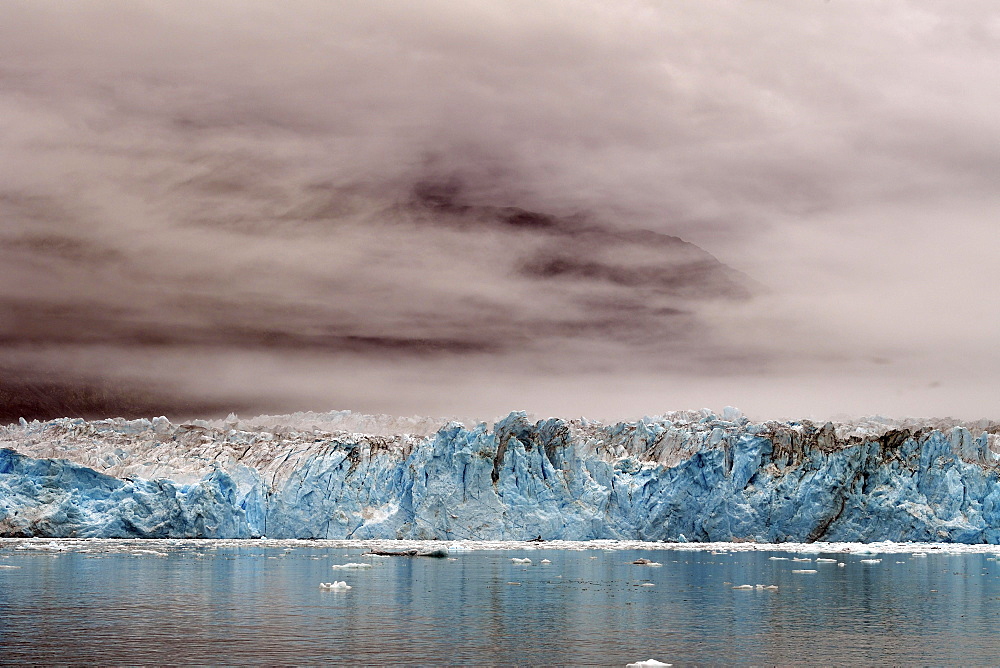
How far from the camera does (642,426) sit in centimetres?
8094

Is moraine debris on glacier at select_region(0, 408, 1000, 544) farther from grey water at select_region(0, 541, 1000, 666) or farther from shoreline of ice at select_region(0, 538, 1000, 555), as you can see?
grey water at select_region(0, 541, 1000, 666)

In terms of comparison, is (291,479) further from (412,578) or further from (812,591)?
(812,591)

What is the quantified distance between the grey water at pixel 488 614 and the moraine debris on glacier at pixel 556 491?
2592 centimetres

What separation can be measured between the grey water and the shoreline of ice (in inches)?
657

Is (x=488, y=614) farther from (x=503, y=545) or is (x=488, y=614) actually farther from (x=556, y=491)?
(x=556, y=491)

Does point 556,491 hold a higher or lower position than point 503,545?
higher

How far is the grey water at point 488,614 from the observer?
18.2m

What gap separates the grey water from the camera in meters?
18.2

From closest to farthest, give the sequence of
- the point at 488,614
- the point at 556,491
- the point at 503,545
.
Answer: the point at 488,614, the point at 503,545, the point at 556,491

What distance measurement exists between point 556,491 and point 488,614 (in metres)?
47.7

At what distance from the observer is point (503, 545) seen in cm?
6569

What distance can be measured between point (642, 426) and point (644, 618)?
5794 centimetres

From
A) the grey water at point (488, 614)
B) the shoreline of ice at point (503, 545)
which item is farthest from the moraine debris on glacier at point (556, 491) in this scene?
the grey water at point (488, 614)

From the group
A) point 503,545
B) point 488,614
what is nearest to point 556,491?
point 503,545
